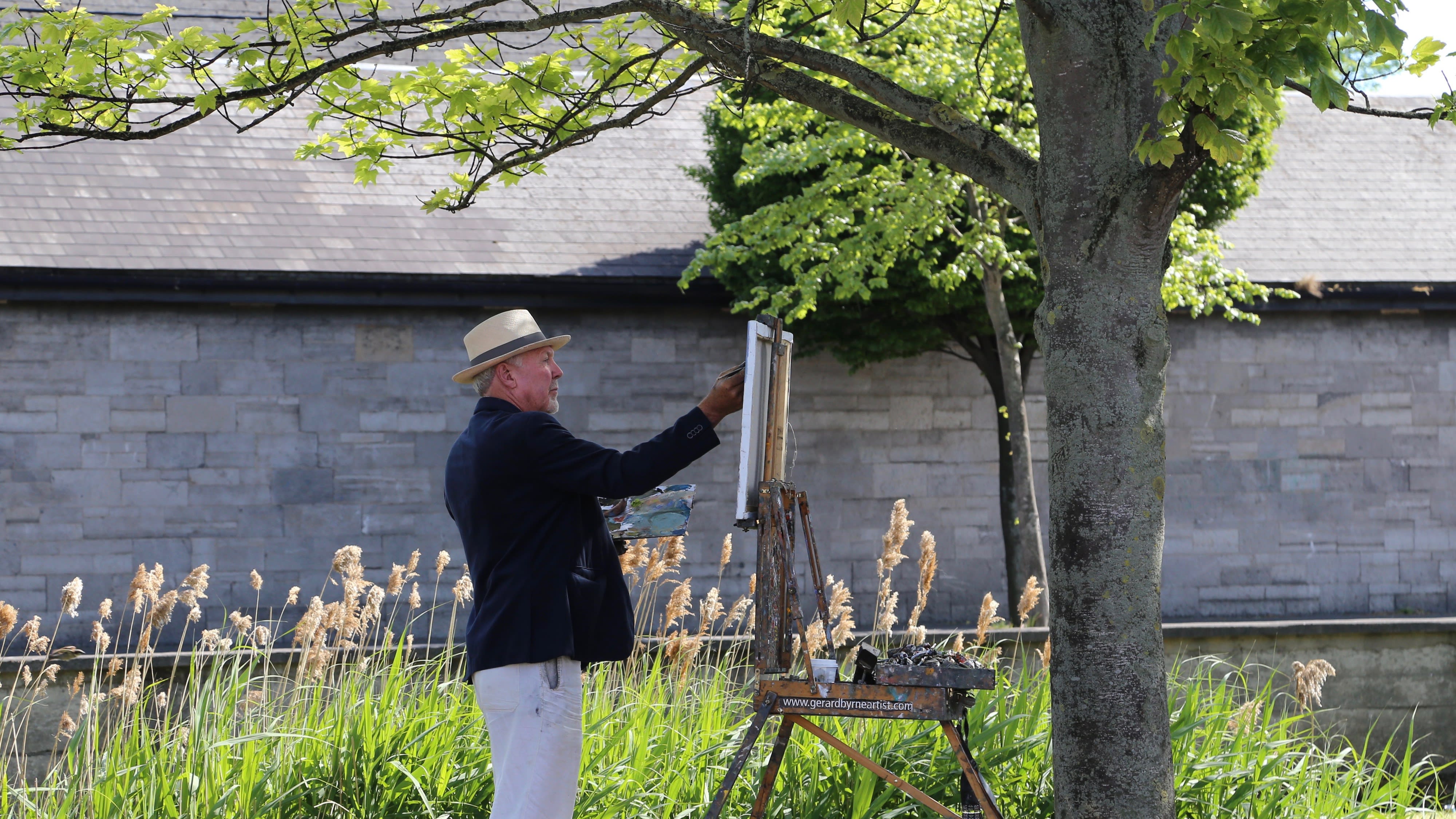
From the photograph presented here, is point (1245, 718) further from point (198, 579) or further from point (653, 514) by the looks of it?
point (198, 579)

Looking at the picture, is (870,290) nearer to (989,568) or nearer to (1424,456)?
(989,568)

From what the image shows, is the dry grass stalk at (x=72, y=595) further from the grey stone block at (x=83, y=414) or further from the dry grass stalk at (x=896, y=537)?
the grey stone block at (x=83, y=414)

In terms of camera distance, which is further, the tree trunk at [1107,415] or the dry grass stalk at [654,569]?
the dry grass stalk at [654,569]

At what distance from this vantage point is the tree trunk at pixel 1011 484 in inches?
369

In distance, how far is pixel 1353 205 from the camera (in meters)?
12.9

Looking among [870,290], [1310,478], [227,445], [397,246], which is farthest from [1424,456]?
[227,445]

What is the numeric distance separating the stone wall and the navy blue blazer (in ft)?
22.6

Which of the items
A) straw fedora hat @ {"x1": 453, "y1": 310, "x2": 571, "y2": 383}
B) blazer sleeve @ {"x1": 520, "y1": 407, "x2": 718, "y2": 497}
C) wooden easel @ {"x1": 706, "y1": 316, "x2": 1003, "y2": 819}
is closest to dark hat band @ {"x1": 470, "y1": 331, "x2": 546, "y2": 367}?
straw fedora hat @ {"x1": 453, "y1": 310, "x2": 571, "y2": 383}

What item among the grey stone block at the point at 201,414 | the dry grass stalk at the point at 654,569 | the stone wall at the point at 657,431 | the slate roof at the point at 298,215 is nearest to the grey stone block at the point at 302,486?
the stone wall at the point at 657,431

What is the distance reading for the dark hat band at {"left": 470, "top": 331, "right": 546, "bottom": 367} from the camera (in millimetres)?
3762

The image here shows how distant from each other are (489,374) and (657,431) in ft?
22.9

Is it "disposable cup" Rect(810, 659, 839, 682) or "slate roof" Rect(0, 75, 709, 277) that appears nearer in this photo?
"disposable cup" Rect(810, 659, 839, 682)

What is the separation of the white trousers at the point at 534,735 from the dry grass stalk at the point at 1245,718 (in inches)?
110

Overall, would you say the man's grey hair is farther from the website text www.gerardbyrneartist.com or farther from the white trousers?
the website text www.gerardbyrneartist.com
